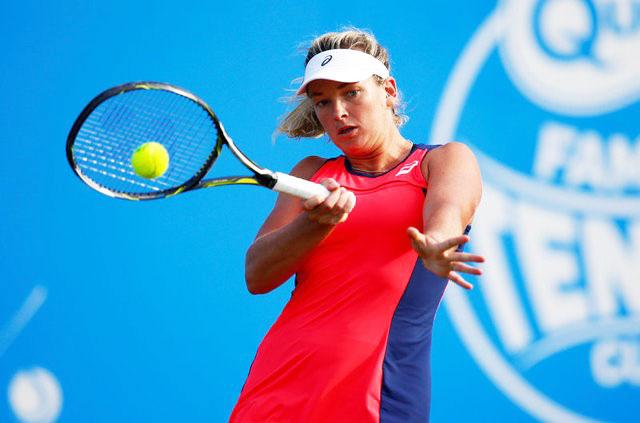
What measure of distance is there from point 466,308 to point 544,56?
0.95 m

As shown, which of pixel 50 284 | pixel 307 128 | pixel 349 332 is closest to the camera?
pixel 349 332

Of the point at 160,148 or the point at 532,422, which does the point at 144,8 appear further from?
the point at 532,422

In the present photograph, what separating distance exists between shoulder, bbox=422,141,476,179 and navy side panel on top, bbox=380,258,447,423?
0.67ft

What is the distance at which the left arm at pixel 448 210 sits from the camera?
1658mm

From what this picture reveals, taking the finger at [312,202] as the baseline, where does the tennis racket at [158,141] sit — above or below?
above

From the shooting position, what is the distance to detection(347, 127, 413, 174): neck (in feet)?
6.88

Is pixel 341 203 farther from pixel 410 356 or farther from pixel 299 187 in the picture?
pixel 410 356

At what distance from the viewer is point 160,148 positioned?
196 centimetres

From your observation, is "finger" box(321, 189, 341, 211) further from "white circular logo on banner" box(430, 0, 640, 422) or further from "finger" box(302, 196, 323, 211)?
"white circular logo on banner" box(430, 0, 640, 422)

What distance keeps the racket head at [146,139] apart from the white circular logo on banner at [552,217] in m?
1.27

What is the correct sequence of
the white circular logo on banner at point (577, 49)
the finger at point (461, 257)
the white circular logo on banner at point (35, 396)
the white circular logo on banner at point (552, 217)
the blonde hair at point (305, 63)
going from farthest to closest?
the white circular logo on banner at point (577, 49)
the white circular logo on banner at point (552, 217)
the white circular logo on banner at point (35, 396)
the blonde hair at point (305, 63)
the finger at point (461, 257)

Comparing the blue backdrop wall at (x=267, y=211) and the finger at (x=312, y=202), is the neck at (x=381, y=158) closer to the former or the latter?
the finger at (x=312, y=202)

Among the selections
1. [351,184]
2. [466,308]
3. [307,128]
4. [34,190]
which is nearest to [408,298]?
[351,184]

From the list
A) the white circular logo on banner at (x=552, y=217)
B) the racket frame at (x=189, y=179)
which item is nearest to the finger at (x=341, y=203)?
the racket frame at (x=189, y=179)
